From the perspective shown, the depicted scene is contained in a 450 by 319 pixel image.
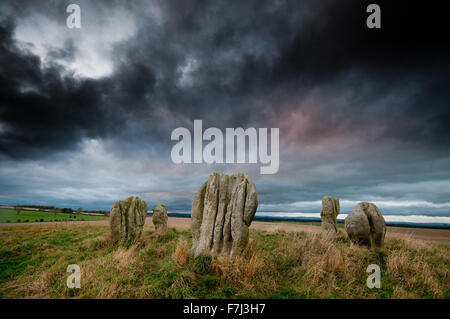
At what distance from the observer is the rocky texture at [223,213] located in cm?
888

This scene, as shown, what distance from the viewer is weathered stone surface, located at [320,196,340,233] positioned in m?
15.2

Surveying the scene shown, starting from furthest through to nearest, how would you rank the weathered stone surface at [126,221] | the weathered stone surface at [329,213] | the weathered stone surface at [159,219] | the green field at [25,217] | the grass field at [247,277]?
the green field at [25,217], the weathered stone surface at [159,219], the weathered stone surface at [329,213], the weathered stone surface at [126,221], the grass field at [247,277]

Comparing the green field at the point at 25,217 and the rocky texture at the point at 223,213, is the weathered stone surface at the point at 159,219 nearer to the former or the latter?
the rocky texture at the point at 223,213

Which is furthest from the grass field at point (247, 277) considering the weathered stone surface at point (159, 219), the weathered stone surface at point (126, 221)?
the weathered stone surface at point (159, 219)

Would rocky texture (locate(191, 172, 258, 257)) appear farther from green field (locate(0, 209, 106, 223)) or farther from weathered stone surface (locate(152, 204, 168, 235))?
green field (locate(0, 209, 106, 223))

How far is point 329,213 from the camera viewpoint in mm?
15352

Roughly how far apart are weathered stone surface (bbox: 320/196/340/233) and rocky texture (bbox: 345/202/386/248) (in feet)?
13.9

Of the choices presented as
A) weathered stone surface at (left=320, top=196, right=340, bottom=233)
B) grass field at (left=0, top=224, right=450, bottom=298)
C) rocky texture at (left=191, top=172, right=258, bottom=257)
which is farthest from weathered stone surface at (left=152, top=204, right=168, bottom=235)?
weathered stone surface at (left=320, top=196, right=340, bottom=233)

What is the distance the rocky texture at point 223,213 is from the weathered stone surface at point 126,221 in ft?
22.0

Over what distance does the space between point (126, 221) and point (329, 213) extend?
1532cm

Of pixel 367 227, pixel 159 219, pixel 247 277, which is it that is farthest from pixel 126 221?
pixel 367 227

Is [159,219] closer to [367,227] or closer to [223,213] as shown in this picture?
[223,213]
